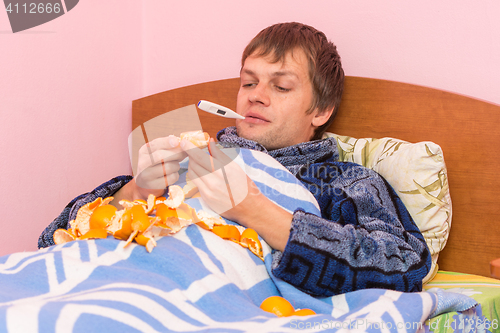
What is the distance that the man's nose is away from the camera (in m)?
1.04

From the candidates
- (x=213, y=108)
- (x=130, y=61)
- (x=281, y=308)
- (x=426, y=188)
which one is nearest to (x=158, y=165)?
(x=213, y=108)

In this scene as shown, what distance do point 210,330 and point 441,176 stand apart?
678 mm

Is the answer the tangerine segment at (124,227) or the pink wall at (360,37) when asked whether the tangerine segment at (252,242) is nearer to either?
the tangerine segment at (124,227)

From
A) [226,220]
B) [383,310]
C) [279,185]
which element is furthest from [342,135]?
[383,310]

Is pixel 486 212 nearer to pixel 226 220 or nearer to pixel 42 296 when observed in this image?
pixel 226 220

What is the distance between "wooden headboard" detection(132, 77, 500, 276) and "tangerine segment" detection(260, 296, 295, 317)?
56 cm

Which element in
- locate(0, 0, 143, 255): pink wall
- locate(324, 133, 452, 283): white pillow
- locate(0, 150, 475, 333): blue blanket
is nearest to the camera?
locate(0, 150, 475, 333): blue blanket

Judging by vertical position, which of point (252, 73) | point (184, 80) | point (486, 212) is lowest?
point (486, 212)

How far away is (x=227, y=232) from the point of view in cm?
75

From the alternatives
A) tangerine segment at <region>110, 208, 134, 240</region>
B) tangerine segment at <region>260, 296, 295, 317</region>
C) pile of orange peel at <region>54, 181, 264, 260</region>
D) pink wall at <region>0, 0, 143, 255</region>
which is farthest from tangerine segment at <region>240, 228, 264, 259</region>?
pink wall at <region>0, 0, 143, 255</region>

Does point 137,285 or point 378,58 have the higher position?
point 378,58

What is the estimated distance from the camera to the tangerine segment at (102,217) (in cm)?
75

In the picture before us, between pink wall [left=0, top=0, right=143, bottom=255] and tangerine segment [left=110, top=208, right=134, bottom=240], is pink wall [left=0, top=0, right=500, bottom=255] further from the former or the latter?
tangerine segment [left=110, top=208, right=134, bottom=240]

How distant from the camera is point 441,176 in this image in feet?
3.08
